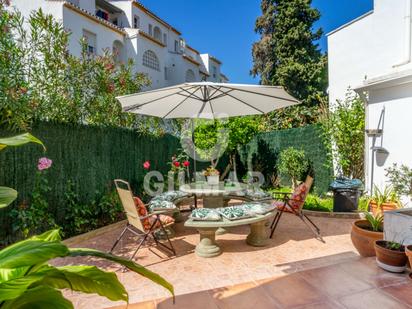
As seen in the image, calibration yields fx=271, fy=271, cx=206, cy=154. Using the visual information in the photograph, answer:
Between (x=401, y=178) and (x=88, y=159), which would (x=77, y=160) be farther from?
(x=401, y=178)

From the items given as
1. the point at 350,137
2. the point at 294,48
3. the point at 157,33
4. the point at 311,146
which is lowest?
the point at 311,146

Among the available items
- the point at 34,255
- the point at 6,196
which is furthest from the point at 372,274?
the point at 6,196

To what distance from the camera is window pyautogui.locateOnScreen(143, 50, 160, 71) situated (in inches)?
762

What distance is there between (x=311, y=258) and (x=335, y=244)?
0.84 metres

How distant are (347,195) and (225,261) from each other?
391cm

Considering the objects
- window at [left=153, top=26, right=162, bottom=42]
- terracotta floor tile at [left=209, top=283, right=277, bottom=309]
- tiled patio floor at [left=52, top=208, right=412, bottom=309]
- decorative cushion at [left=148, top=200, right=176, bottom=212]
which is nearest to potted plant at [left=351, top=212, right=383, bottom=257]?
tiled patio floor at [left=52, top=208, right=412, bottom=309]

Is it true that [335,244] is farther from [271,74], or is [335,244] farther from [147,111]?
[271,74]

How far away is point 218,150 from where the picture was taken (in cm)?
1127

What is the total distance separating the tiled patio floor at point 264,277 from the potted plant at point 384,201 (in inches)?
56.8

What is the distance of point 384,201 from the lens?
5.86m

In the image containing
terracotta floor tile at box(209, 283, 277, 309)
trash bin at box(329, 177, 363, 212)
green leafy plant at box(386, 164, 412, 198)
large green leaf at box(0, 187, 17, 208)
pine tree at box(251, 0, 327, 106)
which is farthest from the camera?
pine tree at box(251, 0, 327, 106)

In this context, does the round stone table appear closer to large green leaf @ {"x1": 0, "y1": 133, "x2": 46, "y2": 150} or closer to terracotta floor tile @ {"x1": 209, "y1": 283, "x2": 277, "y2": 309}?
terracotta floor tile @ {"x1": 209, "y1": 283, "x2": 277, "y2": 309}

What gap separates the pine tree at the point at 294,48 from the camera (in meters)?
19.2

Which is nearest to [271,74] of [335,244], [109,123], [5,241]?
[109,123]
